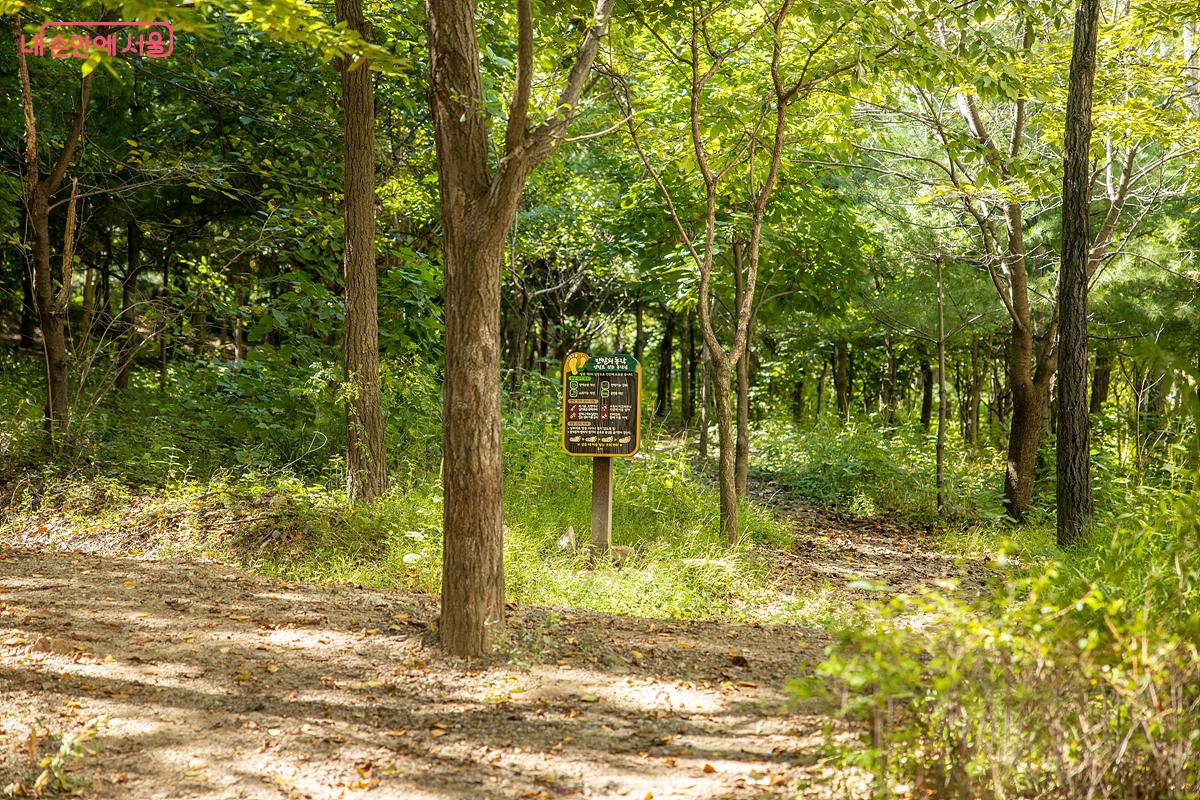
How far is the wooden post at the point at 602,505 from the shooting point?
7113 mm

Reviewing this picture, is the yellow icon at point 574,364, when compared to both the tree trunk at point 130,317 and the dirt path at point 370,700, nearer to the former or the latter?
the dirt path at point 370,700

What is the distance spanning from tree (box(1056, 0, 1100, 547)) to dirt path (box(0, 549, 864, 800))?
11.1ft

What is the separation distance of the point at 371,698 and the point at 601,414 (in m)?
3.61

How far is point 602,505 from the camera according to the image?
7180mm

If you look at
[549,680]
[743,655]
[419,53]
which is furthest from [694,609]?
[419,53]

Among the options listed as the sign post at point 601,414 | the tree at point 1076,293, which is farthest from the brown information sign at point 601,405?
the tree at point 1076,293

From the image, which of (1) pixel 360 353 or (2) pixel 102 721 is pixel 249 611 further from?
(1) pixel 360 353

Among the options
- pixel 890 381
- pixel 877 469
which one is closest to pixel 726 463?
pixel 877 469

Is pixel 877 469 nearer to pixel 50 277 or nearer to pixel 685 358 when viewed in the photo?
pixel 685 358

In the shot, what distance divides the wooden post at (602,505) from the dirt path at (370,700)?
5.69 ft

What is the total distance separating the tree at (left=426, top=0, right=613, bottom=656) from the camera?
4.23 metres

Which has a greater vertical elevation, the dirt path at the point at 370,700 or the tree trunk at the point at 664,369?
the tree trunk at the point at 664,369

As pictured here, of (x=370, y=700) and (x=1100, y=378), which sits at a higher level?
(x=1100, y=378)

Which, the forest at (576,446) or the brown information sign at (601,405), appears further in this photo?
the brown information sign at (601,405)
